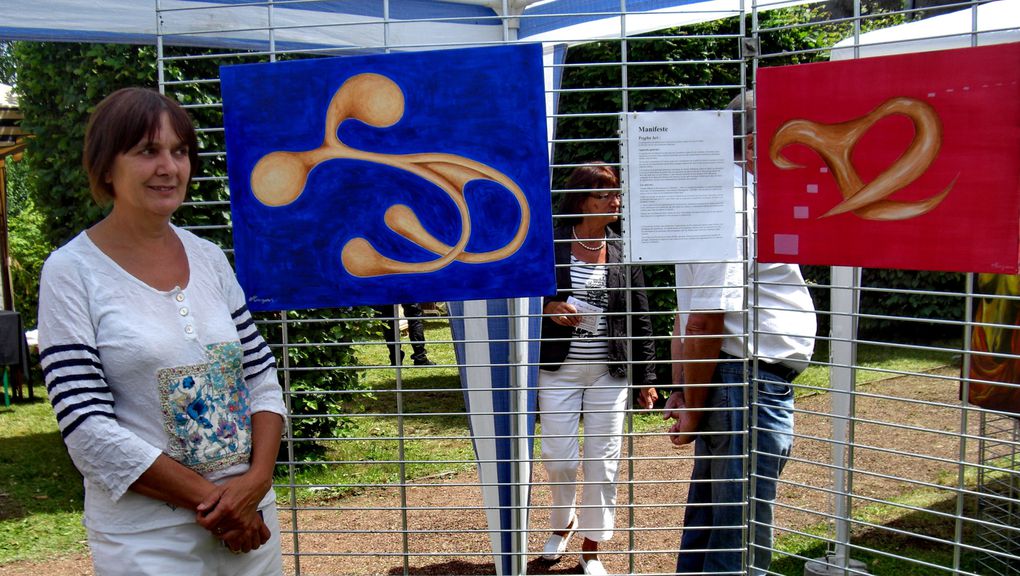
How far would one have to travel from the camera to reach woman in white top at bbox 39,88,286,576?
1.91 m

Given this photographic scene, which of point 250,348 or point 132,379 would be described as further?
point 250,348

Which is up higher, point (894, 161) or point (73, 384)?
point (894, 161)

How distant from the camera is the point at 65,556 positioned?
15.6 ft

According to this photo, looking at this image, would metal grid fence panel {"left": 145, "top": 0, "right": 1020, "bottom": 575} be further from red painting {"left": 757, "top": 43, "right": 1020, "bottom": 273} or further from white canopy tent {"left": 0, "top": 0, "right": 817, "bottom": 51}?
red painting {"left": 757, "top": 43, "right": 1020, "bottom": 273}

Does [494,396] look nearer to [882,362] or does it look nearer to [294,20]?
[294,20]

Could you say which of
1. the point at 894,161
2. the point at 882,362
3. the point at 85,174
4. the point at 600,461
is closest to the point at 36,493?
the point at 85,174

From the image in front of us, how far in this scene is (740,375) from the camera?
3.01 m

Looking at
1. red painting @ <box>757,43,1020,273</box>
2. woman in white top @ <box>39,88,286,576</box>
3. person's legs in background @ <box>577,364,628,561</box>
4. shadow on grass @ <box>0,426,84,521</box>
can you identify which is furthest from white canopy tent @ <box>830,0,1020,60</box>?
shadow on grass @ <box>0,426,84,521</box>

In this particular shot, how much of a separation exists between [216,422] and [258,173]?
928 millimetres

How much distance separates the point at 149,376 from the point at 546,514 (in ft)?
11.6

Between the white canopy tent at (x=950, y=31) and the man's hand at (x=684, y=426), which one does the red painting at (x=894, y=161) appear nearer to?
the man's hand at (x=684, y=426)

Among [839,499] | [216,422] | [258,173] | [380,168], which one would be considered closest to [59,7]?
[258,173]

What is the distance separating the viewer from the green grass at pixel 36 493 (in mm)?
4941

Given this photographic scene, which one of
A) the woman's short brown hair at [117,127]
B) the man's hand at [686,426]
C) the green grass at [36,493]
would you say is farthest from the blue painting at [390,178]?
the green grass at [36,493]
